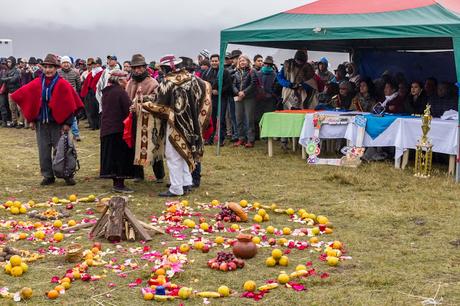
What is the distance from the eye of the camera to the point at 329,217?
774cm

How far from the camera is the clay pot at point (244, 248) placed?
5.94 meters

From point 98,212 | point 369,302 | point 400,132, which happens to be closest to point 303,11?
point 400,132

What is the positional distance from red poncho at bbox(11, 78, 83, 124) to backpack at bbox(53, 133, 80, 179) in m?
0.30

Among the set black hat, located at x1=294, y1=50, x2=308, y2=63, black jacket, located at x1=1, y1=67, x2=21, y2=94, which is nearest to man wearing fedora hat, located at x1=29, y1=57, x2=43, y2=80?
black jacket, located at x1=1, y1=67, x2=21, y2=94

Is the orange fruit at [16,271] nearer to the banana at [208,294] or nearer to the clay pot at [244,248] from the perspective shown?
the banana at [208,294]

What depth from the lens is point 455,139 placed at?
10.2m

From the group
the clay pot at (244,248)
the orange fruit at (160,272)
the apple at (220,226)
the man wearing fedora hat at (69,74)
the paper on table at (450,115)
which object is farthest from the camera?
the man wearing fedora hat at (69,74)

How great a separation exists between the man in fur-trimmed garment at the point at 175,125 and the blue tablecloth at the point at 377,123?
11.9 ft

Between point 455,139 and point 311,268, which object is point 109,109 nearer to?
point 311,268

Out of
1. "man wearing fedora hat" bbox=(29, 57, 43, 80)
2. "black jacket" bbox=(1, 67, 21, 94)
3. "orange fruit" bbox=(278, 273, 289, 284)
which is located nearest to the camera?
"orange fruit" bbox=(278, 273, 289, 284)

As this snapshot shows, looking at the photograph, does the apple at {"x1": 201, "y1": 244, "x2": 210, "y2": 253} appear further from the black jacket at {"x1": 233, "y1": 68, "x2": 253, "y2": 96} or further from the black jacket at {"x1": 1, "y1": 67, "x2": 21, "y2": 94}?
the black jacket at {"x1": 1, "y1": 67, "x2": 21, "y2": 94}

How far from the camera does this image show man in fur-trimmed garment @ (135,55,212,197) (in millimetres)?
8578

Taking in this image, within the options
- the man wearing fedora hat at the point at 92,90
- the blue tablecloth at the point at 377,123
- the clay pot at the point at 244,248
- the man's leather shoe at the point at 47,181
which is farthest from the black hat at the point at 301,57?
the clay pot at the point at 244,248

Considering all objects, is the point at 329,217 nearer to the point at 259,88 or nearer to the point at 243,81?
the point at 243,81
